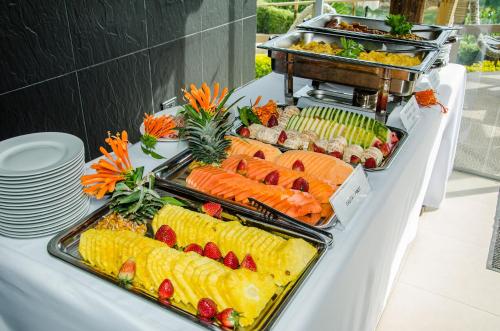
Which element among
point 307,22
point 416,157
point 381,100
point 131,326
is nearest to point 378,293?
point 416,157

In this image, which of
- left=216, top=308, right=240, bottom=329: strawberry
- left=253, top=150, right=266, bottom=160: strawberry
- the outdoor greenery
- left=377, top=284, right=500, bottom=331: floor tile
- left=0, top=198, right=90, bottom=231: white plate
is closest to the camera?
left=216, top=308, right=240, bottom=329: strawberry

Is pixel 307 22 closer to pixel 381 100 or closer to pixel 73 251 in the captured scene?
pixel 381 100

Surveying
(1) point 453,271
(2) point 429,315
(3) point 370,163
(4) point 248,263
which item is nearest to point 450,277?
(1) point 453,271

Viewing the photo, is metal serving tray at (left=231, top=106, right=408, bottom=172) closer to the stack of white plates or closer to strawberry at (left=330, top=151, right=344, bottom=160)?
strawberry at (left=330, top=151, right=344, bottom=160)

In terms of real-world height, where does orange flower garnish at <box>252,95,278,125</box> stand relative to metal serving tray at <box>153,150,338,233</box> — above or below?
above

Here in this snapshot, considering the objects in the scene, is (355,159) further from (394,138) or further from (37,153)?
(37,153)

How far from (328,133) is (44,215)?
1054 mm

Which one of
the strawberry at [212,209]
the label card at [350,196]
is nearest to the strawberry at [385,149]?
the label card at [350,196]

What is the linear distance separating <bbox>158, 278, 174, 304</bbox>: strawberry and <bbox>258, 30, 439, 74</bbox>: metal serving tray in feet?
4.13

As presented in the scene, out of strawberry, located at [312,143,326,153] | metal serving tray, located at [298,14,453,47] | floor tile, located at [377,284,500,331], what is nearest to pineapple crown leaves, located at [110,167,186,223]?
strawberry, located at [312,143,326,153]

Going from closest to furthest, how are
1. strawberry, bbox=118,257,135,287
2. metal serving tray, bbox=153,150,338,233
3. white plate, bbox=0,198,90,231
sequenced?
strawberry, bbox=118,257,135,287 < white plate, bbox=0,198,90,231 < metal serving tray, bbox=153,150,338,233

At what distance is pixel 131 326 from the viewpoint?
939 millimetres

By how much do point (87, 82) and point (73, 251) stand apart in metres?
1.50

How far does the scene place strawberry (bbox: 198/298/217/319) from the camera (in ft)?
3.01
